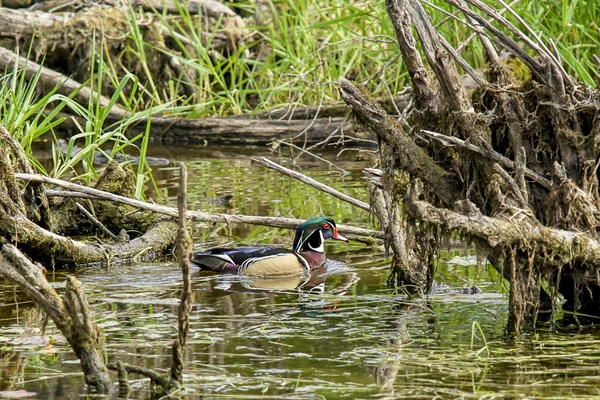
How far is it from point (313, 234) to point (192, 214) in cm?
102

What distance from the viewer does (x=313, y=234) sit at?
830cm

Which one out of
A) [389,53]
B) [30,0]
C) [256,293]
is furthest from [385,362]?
[30,0]

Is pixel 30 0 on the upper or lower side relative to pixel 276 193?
upper

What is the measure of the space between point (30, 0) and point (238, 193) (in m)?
7.06

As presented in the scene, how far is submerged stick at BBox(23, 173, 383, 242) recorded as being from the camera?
7465mm

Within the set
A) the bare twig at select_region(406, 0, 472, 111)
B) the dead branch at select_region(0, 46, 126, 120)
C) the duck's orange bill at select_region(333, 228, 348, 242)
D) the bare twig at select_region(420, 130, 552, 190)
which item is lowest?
the duck's orange bill at select_region(333, 228, 348, 242)

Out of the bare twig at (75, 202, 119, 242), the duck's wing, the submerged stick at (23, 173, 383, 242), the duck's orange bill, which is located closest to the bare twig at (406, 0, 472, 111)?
the submerged stick at (23, 173, 383, 242)

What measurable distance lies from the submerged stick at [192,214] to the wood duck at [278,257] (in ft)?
0.45

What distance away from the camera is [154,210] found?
25.0ft

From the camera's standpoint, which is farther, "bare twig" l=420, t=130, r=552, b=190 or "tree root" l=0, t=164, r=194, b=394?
"bare twig" l=420, t=130, r=552, b=190

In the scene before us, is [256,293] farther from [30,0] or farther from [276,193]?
[30,0]

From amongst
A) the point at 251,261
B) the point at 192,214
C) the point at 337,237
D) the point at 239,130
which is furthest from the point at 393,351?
the point at 239,130

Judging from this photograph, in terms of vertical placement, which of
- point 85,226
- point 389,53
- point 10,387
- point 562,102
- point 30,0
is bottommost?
point 10,387

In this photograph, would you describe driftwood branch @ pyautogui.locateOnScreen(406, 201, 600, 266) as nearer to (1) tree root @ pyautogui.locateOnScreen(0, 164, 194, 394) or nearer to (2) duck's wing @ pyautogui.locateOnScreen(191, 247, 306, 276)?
(1) tree root @ pyautogui.locateOnScreen(0, 164, 194, 394)
